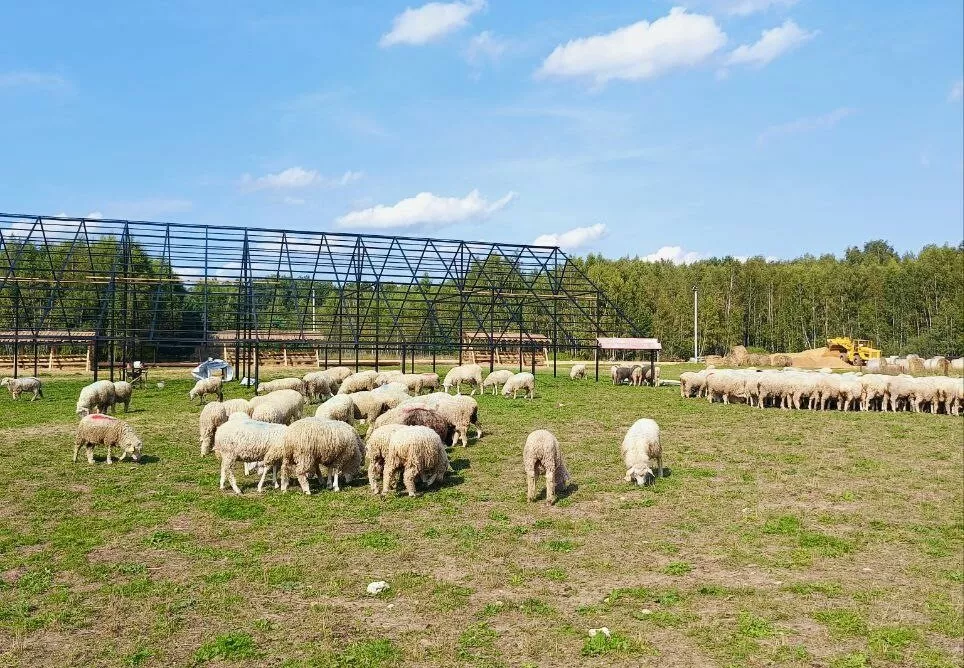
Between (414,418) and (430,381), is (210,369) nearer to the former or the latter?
(430,381)

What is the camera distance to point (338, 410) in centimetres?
1711

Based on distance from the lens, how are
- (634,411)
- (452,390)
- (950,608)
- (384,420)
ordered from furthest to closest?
(452,390), (634,411), (384,420), (950,608)

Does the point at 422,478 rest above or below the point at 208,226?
below

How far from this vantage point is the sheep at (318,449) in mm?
12703

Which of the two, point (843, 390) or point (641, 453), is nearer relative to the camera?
point (641, 453)

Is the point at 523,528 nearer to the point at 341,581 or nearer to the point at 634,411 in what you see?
the point at 341,581

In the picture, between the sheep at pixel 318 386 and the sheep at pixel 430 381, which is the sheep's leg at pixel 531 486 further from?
the sheep at pixel 318 386

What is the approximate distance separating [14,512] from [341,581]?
21.4ft

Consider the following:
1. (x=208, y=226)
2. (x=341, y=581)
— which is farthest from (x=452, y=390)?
(x=341, y=581)

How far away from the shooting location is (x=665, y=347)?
3017 inches

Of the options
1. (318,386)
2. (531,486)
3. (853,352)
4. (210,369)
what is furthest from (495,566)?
(853,352)

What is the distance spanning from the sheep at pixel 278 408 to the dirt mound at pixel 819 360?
51.0 meters

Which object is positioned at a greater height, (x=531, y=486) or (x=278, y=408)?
(x=278, y=408)

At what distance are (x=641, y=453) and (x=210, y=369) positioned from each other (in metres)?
26.6
